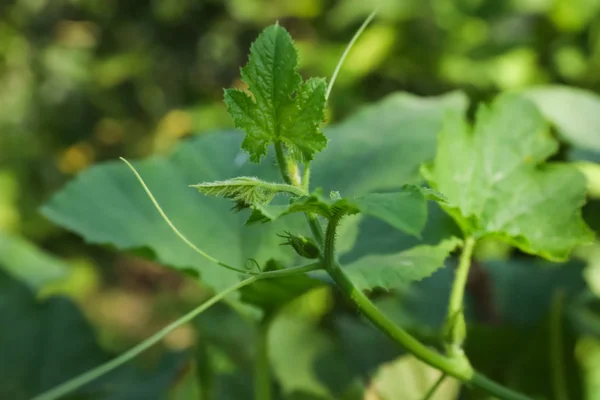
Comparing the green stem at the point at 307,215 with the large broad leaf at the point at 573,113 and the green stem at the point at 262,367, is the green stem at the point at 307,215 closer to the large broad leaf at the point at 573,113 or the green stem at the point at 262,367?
the green stem at the point at 262,367

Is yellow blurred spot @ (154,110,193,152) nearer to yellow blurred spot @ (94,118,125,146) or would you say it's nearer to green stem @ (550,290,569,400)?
yellow blurred spot @ (94,118,125,146)

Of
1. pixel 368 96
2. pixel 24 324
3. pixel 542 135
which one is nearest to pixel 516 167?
pixel 542 135

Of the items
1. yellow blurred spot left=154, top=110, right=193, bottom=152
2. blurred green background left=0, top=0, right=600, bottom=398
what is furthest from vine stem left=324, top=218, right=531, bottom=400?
yellow blurred spot left=154, top=110, right=193, bottom=152

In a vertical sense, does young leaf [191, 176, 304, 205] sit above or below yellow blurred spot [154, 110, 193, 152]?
above

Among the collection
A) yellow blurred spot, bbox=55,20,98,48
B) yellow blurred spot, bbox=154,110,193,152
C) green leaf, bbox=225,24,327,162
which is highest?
green leaf, bbox=225,24,327,162

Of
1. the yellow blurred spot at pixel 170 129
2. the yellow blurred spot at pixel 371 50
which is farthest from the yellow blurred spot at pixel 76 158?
the yellow blurred spot at pixel 371 50
